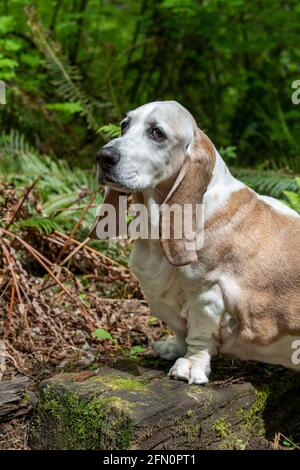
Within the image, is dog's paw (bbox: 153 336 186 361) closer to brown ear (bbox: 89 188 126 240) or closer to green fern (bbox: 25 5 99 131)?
brown ear (bbox: 89 188 126 240)

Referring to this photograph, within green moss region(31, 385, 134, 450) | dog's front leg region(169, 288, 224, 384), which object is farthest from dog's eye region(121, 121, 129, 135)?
green moss region(31, 385, 134, 450)

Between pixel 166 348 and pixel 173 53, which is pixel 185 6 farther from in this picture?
pixel 166 348

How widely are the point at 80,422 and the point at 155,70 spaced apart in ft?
22.1

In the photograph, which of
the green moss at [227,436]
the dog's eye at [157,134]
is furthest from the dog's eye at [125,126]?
the green moss at [227,436]

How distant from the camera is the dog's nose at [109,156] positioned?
3.72 m

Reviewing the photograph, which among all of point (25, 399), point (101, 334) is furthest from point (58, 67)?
point (25, 399)

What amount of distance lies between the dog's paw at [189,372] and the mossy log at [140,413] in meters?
0.05

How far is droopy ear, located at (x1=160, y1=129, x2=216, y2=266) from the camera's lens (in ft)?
12.7

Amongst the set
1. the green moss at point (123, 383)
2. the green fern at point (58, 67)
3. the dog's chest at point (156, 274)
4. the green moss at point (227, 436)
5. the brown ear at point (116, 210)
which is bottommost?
the green moss at point (227, 436)

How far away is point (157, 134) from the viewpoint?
388 centimetres

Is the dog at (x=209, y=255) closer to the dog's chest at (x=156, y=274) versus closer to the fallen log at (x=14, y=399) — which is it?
the dog's chest at (x=156, y=274)

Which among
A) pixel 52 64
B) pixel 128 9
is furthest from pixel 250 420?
pixel 128 9

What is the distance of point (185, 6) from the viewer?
792 cm

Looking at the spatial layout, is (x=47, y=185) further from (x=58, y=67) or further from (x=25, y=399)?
(x=25, y=399)
